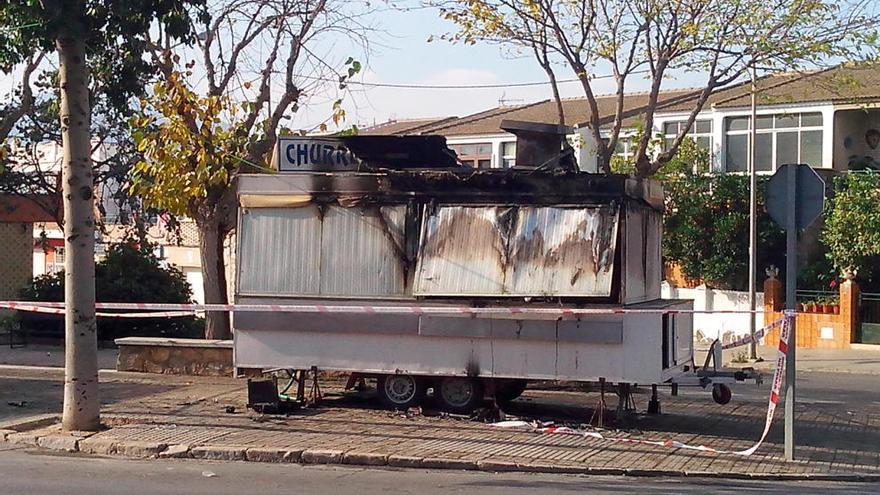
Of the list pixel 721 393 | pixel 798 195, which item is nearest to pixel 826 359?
pixel 721 393

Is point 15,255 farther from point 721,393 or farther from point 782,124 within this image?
point 721,393

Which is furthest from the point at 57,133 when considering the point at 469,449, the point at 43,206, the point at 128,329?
the point at 469,449

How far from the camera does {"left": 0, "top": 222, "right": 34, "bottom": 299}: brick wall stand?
101 feet

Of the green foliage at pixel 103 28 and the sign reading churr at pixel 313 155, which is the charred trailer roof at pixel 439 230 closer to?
the sign reading churr at pixel 313 155

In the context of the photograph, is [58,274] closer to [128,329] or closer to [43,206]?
[128,329]

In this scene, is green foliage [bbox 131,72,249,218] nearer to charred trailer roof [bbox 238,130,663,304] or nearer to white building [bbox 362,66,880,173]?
charred trailer roof [bbox 238,130,663,304]

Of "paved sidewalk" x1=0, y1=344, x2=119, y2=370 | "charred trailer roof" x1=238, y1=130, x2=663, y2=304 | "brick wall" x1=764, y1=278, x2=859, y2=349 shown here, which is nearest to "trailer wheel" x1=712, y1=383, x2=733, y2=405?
"charred trailer roof" x1=238, y1=130, x2=663, y2=304

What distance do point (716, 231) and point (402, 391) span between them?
740 inches

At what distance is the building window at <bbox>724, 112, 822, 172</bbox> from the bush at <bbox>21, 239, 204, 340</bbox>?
676 inches

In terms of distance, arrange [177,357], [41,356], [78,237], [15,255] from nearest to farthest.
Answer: [78,237] → [177,357] → [41,356] → [15,255]

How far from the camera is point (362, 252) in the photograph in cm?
1293

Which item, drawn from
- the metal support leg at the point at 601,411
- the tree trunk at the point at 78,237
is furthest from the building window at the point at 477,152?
the tree trunk at the point at 78,237

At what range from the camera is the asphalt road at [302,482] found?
916cm

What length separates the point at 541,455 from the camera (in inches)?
421
